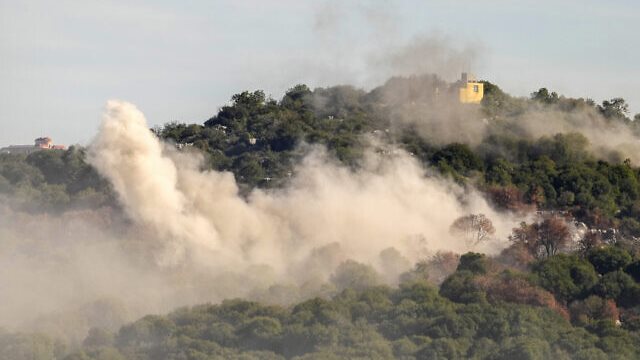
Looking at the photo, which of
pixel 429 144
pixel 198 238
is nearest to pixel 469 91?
pixel 429 144

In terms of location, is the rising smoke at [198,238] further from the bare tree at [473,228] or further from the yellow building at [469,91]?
the yellow building at [469,91]

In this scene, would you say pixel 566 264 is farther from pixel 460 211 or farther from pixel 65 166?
pixel 65 166

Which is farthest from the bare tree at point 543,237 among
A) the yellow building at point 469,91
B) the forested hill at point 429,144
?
the yellow building at point 469,91

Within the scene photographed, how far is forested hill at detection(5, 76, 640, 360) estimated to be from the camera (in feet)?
226

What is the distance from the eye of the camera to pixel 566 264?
7631cm

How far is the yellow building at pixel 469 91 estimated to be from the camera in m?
102

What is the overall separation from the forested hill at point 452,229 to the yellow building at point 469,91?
546 mm

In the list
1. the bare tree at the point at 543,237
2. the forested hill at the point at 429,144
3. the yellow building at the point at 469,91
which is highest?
the yellow building at the point at 469,91

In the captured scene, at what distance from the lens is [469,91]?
10238 cm

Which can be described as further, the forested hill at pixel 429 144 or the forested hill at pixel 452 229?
the forested hill at pixel 429 144

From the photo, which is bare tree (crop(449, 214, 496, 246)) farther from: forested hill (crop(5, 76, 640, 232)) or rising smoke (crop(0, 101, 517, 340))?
forested hill (crop(5, 76, 640, 232))

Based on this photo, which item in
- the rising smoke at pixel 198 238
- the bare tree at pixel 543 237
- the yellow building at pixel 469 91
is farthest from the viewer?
the yellow building at pixel 469 91

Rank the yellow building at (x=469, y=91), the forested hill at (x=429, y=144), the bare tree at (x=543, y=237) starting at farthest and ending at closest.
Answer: the yellow building at (x=469, y=91) < the forested hill at (x=429, y=144) < the bare tree at (x=543, y=237)

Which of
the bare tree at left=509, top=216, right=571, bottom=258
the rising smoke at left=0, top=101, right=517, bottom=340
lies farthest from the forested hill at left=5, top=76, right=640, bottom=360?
the rising smoke at left=0, top=101, right=517, bottom=340
